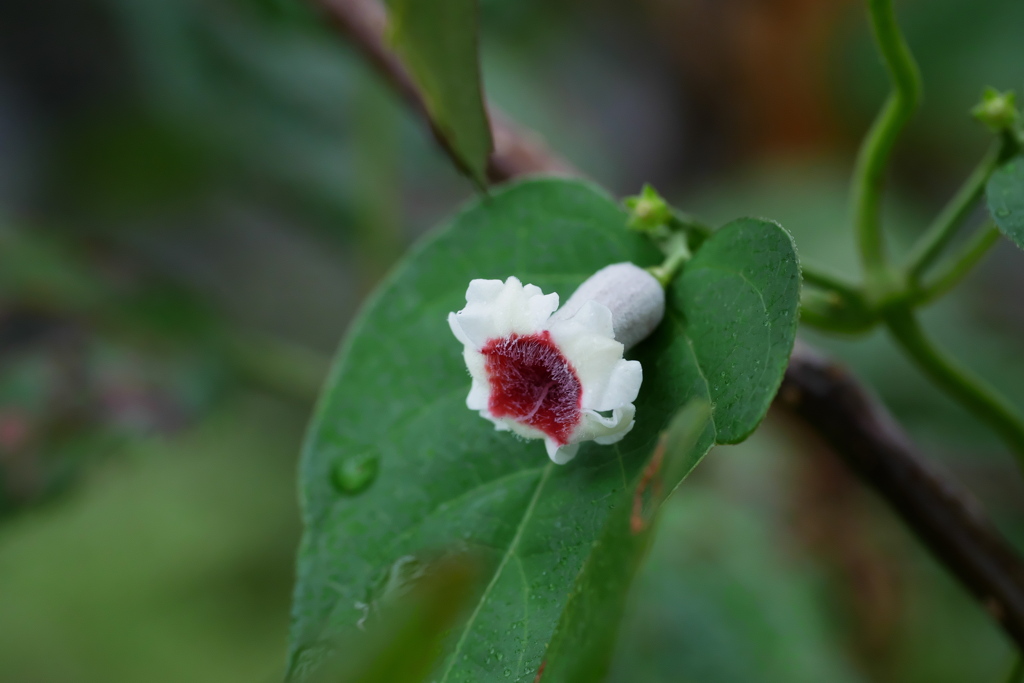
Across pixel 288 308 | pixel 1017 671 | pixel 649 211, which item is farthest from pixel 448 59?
pixel 288 308

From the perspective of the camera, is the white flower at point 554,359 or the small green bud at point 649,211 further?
the small green bud at point 649,211

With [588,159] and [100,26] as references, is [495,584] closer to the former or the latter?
[588,159]

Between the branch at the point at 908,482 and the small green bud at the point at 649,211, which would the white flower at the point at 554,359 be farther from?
the branch at the point at 908,482

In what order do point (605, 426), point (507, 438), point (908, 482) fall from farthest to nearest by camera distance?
point (908, 482)
point (507, 438)
point (605, 426)

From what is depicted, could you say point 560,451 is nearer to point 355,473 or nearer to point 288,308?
point 355,473

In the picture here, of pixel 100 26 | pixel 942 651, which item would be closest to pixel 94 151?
pixel 100 26

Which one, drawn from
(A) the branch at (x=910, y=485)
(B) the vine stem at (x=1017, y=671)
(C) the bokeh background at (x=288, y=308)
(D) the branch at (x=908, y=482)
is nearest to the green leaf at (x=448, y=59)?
(D) the branch at (x=908, y=482)
